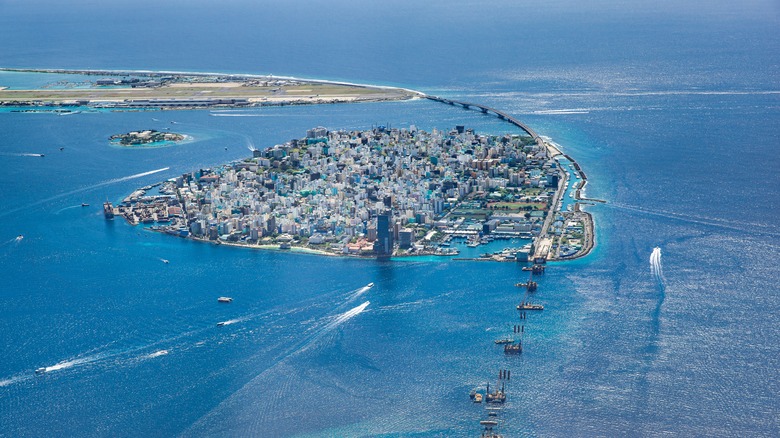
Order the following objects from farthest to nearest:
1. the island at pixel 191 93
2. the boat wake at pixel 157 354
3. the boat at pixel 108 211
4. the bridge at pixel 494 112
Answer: the island at pixel 191 93 < the bridge at pixel 494 112 < the boat at pixel 108 211 < the boat wake at pixel 157 354

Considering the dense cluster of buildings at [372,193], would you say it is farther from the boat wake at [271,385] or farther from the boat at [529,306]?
the boat wake at [271,385]

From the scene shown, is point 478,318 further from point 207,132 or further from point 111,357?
point 207,132

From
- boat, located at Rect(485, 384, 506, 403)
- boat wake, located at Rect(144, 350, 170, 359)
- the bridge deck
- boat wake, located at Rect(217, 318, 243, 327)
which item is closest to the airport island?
the bridge deck

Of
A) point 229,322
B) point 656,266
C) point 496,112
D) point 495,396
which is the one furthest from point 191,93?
point 495,396

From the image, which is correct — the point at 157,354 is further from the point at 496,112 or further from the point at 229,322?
the point at 496,112

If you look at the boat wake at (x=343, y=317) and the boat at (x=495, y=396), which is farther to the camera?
the boat wake at (x=343, y=317)

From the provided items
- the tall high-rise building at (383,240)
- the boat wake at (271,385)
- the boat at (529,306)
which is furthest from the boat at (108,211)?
the boat at (529,306)
